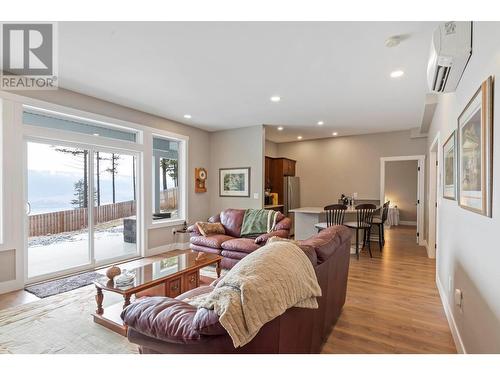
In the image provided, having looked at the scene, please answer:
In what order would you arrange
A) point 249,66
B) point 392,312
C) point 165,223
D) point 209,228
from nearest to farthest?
1. point 392,312
2. point 249,66
3. point 209,228
4. point 165,223

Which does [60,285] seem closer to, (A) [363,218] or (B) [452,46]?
(B) [452,46]

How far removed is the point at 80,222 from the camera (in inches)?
159

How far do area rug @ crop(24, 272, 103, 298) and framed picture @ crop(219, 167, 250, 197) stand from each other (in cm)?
315

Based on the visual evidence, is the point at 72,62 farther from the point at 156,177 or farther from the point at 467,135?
the point at 467,135

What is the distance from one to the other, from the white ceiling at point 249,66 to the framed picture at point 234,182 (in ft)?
4.76

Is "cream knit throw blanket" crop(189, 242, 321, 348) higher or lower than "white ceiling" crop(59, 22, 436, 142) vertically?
lower

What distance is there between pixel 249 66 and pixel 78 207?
3.36m

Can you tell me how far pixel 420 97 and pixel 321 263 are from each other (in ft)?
11.5

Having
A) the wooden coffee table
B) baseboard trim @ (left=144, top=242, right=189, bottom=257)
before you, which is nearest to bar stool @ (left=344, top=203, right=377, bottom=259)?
the wooden coffee table

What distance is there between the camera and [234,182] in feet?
19.6

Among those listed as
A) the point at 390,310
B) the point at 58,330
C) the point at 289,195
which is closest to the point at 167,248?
the point at 58,330

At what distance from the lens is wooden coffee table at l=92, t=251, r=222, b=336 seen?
226cm

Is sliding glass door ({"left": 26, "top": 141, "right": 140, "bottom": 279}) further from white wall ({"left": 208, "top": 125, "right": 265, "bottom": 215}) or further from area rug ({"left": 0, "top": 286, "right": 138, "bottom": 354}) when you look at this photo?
white wall ({"left": 208, "top": 125, "right": 265, "bottom": 215})
